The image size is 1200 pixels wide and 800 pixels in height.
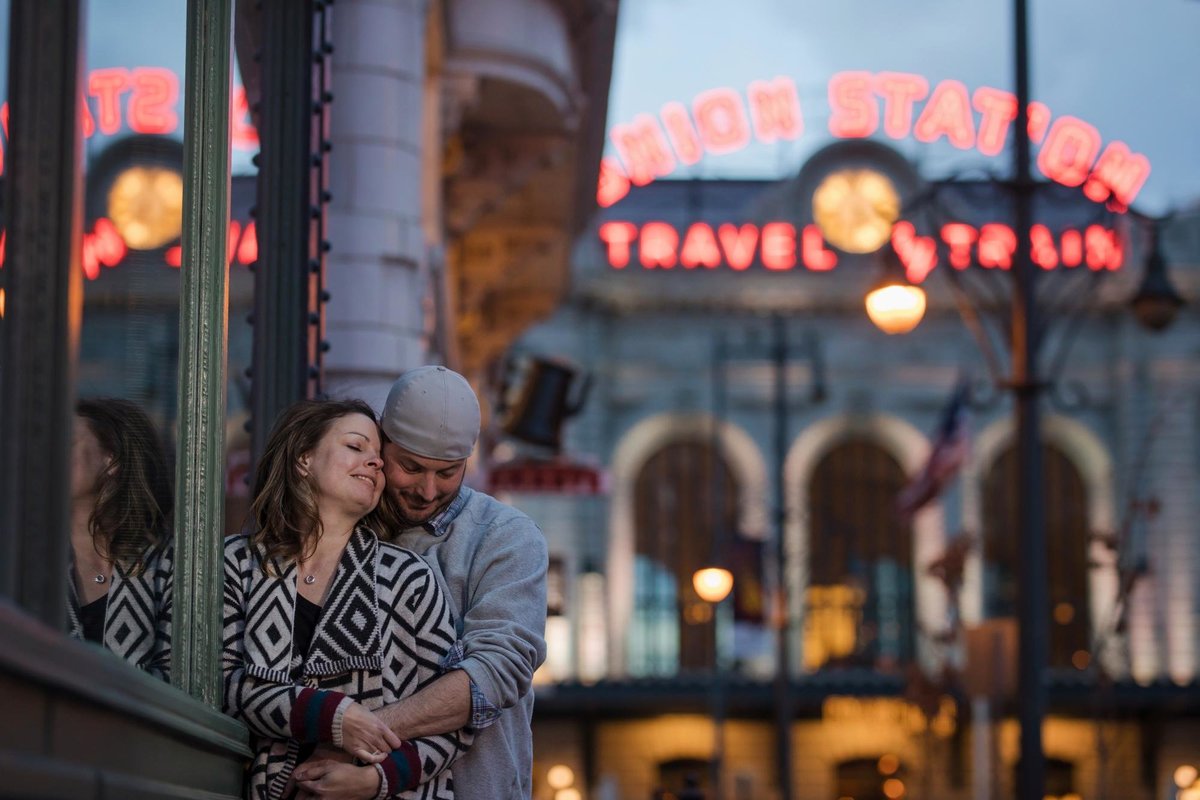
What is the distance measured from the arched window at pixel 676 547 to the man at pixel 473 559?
40728 mm

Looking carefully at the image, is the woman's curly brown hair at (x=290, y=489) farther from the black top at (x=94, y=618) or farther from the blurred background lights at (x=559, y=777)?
the blurred background lights at (x=559, y=777)

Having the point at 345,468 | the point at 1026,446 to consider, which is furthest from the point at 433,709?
the point at 1026,446

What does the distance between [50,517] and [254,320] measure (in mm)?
3115

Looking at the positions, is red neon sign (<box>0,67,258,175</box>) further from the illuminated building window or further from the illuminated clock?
the illuminated building window

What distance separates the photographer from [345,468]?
13.8 feet

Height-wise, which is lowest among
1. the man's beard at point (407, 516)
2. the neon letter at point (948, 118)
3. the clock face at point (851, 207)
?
the man's beard at point (407, 516)

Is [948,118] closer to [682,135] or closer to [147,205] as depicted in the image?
[682,135]

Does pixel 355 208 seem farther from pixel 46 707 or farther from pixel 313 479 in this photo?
pixel 46 707

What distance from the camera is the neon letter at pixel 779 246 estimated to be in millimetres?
47219

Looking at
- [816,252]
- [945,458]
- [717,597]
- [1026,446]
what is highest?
[816,252]

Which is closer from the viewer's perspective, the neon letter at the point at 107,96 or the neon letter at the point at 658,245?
the neon letter at the point at 107,96

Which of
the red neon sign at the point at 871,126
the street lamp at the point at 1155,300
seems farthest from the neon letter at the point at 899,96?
the street lamp at the point at 1155,300

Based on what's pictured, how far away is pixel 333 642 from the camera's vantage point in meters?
4.04

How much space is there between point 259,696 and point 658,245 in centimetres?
4369
